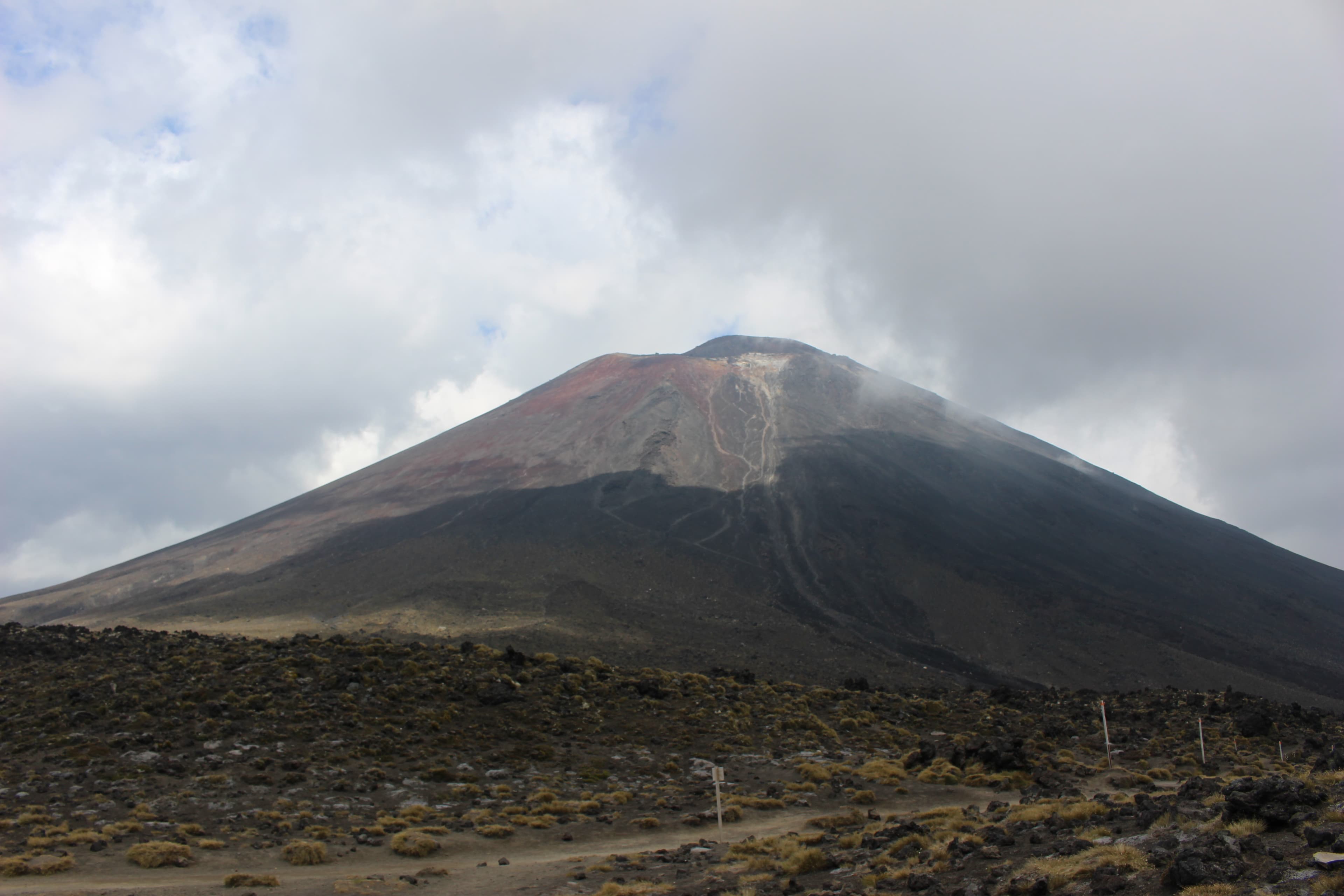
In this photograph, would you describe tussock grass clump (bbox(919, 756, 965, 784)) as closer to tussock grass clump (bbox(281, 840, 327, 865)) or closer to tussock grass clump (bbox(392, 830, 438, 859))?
tussock grass clump (bbox(392, 830, 438, 859))

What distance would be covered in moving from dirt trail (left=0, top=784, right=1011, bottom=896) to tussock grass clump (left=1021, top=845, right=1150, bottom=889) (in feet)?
23.2

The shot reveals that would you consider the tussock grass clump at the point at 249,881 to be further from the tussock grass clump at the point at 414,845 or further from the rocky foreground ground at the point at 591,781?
the tussock grass clump at the point at 414,845

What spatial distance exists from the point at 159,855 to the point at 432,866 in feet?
15.6

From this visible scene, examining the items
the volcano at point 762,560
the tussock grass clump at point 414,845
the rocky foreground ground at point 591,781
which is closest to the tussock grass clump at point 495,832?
the rocky foreground ground at point 591,781

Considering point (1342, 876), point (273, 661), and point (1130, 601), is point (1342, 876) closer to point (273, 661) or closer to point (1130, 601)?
point (273, 661)

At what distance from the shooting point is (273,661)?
2656cm

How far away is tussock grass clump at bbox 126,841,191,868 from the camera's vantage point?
1412cm

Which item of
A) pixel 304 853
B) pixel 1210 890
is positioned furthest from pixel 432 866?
pixel 1210 890

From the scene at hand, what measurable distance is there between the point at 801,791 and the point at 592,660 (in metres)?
13.2

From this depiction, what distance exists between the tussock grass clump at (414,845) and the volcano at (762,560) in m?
30.2

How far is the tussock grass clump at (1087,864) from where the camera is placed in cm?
915

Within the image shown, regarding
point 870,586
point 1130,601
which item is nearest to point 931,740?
point 870,586

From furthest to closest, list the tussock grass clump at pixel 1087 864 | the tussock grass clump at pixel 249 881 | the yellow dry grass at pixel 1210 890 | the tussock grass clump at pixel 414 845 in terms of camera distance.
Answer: the tussock grass clump at pixel 414 845 → the tussock grass clump at pixel 249 881 → the tussock grass clump at pixel 1087 864 → the yellow dry grass at pixel 1210 890

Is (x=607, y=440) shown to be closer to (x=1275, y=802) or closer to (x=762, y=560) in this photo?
(x=762, y=560)
